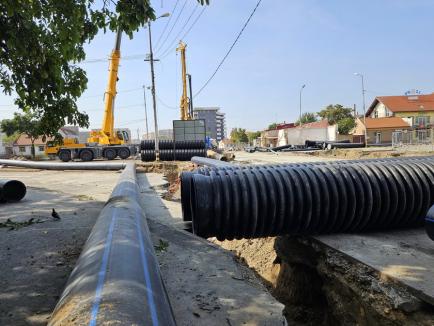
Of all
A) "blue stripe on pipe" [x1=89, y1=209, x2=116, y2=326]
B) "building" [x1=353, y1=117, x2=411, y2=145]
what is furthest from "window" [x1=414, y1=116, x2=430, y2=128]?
"blue stripe on pipe" [x1=89, y1=209, x2=116, y2=326]

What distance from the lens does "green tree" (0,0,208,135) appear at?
4133 millimetres

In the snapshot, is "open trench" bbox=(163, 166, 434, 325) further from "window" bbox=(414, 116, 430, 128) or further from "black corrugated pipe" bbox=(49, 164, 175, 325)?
"window" bbox=(414, 116, 430, 128)

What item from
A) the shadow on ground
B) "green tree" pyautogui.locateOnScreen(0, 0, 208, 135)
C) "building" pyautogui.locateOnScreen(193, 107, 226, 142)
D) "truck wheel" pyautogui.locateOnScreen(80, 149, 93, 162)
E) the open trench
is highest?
"building" pyautogui.locateOnScreen(193, 107, 226, 142)

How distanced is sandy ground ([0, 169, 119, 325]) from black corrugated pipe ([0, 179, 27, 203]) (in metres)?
0.23

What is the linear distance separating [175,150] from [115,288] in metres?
19.9

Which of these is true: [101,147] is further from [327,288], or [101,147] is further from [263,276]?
[327,288]

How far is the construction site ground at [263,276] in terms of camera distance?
317 cm

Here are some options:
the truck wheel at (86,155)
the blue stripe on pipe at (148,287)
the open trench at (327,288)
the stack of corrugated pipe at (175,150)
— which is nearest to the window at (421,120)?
the stack of corrugated pipe at (175,150)

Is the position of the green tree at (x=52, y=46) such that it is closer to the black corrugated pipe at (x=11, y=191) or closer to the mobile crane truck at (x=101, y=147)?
the black corrugated pipe at (x=11, y=191)

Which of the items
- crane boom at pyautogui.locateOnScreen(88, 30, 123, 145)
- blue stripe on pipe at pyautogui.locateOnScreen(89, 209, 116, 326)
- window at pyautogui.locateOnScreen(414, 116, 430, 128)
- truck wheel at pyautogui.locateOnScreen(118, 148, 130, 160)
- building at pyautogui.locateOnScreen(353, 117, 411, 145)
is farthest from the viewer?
window at pyautogui.locateOnScreen(414, 116, 430, 128)

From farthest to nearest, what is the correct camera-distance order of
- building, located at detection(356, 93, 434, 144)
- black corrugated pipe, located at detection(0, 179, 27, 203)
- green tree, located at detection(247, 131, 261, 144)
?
green tree, located at detection(247, 131, 261, 144)
building, located at detection(356, 93, 434, 144)
black corrugated pipe, located at detection(0, 179, 27, 203)

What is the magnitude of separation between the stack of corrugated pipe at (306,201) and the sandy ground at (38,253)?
1.73 metres

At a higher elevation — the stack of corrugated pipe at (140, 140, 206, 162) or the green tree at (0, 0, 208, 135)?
the green tree at (0, 0, 208, 135)

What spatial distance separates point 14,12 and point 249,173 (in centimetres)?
321
